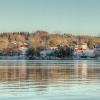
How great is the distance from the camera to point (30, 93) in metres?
27.8

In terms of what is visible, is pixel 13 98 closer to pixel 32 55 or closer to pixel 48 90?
pixel 48 90

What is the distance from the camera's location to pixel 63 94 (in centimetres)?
2748

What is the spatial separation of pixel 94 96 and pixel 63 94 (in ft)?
6.17

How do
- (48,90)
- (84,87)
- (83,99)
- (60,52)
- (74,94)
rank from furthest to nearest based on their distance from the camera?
(60,52) → (84,87) → (48,90) → (74,94) → (83,99)

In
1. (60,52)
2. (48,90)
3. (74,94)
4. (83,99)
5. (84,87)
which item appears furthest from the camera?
(60,52)

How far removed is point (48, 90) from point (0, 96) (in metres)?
4.06

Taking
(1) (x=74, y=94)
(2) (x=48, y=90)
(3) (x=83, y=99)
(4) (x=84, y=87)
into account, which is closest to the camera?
(3) (x=83, y=99)

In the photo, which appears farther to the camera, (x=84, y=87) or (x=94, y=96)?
(x=84, y=87)

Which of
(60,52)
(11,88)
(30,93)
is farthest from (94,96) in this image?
(60,52)

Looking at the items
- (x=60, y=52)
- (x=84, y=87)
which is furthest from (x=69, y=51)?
(x=84, y=87)

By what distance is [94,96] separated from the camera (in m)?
26.3

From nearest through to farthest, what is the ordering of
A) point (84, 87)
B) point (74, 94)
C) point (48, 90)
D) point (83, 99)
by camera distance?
point (83, 99)
point (74, 94)
point (48, 90)
point (84, 87)

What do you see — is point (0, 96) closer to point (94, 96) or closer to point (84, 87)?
point (94, 96)

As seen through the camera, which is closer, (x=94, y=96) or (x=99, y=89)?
(x=94, y=96)
